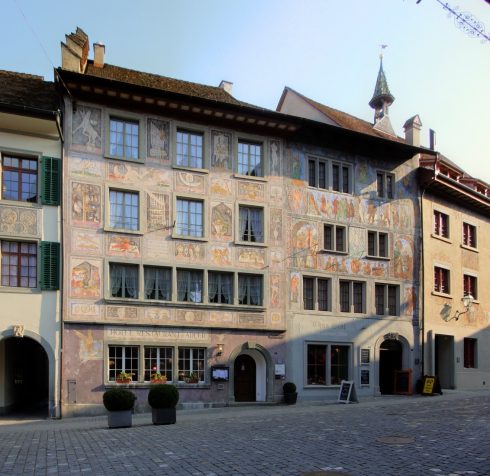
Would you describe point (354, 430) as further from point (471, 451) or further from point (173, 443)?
point (173, 443)

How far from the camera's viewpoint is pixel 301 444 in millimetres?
11930

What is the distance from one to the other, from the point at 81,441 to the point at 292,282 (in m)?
13.5

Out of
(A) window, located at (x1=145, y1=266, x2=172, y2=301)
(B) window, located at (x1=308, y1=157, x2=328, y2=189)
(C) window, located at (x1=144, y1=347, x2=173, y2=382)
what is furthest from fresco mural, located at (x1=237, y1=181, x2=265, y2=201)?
(C) window, located at (x1=144, y1=347, x2=173, y2=382)

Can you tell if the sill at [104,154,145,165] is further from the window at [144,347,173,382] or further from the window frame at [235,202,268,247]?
the window at [144,347,173,382]

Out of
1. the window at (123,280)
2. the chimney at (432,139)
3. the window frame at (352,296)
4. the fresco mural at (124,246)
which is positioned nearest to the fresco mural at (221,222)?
the fresco mural at (124,246)

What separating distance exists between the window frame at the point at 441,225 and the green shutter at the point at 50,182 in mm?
18273

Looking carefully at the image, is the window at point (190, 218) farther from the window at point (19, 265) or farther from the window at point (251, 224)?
the window at point (19, 265)

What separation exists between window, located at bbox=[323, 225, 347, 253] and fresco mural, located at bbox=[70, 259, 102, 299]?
32.5 ft

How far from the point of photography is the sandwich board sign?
77.3 feet

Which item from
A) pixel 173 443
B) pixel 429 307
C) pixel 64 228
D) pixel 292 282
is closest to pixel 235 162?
pixel 292 282

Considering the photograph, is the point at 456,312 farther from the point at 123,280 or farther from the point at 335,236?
the point at 123,280

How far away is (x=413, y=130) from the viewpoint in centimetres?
3131

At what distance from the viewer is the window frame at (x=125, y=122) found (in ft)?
73.6

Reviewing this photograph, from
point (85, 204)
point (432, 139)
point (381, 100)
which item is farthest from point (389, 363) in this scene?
point (381, 100)
